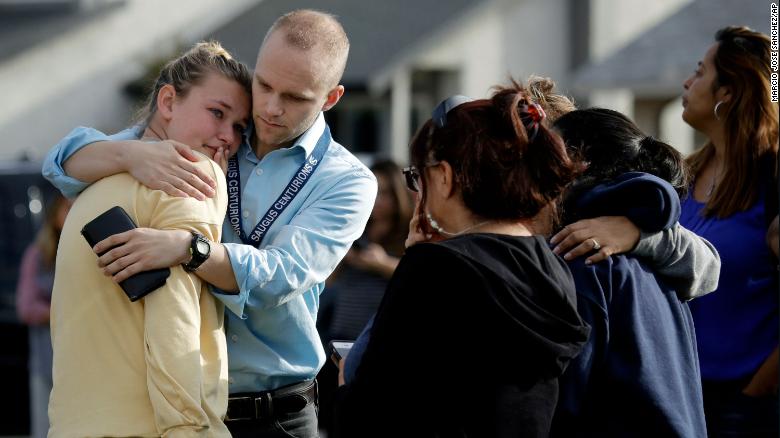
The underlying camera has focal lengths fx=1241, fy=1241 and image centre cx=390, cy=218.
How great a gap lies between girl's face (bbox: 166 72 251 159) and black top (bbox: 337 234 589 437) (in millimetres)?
864

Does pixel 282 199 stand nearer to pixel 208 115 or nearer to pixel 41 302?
pixel 208 115

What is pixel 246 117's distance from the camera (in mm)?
3562

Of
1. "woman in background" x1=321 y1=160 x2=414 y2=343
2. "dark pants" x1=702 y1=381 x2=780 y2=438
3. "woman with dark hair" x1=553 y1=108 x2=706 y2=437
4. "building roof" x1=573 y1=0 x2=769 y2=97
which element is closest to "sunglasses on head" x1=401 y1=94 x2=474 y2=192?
"woman with dark hair" x1=553 y1=108 x2=706 y2=437

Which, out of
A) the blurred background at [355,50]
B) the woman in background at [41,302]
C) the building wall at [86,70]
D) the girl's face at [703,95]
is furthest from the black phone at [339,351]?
the building wall at [86,70]

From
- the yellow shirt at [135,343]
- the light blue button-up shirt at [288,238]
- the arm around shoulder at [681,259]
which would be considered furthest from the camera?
the light blue button-up shirt at [288,238]

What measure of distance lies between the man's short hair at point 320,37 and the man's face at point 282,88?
0.6 inches

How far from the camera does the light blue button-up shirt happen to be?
3.37 metres

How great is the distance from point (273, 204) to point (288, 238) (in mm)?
182

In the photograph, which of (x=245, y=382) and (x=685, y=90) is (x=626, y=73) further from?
(x=245, y=382)

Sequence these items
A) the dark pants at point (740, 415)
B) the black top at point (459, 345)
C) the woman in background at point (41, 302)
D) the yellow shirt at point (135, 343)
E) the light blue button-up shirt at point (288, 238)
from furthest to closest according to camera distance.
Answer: the woman in background at point (41, 302) → the dark pants at point (740, 415) → the light blue button-up shirt at point (288, 238) → the yellow shirt at point (135, 343) → the black top at point (459, 345)

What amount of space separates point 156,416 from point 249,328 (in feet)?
1.77

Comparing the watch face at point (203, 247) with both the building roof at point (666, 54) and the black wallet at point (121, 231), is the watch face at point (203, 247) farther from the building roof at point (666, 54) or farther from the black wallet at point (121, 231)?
the building roof at point (666, 54)

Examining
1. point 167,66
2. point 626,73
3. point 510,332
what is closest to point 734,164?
point 510,332

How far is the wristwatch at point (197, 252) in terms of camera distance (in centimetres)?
314
